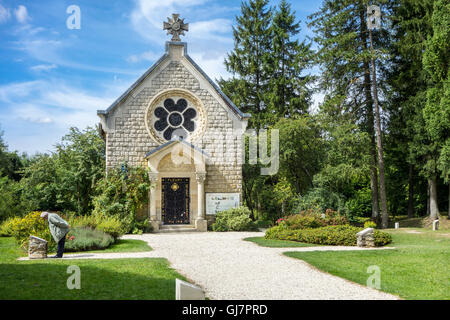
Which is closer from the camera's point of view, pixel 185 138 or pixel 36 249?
pixel 36 249

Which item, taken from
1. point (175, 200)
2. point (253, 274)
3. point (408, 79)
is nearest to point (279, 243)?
point (253, 274)

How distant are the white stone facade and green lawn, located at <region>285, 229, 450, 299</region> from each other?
9.65 metres

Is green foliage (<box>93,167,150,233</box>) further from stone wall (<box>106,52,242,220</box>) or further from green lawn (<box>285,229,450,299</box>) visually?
green lawn (<box>285,229,450,299</box>)

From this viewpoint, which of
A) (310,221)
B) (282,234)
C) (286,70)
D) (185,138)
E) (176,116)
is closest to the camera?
(282,234)

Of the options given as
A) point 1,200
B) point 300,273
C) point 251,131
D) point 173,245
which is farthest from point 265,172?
point 300,273

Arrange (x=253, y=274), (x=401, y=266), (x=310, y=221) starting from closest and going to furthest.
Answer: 1. (x=253, y=274)
2. (x=401, y=266)
3. (x=310, y=221)

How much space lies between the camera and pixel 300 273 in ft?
31.3

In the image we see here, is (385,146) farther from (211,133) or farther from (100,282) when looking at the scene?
(100,282)

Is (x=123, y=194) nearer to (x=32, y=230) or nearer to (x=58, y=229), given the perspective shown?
(x=32, y=230)

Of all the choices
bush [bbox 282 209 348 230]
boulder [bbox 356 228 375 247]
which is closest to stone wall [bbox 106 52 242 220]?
bush [bbox 282 209 348 230]

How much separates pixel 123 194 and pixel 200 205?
154 inches

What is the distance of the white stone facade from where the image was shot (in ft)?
68.8

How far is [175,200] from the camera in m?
21.6

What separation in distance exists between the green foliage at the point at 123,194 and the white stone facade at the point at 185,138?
0.54 metres
